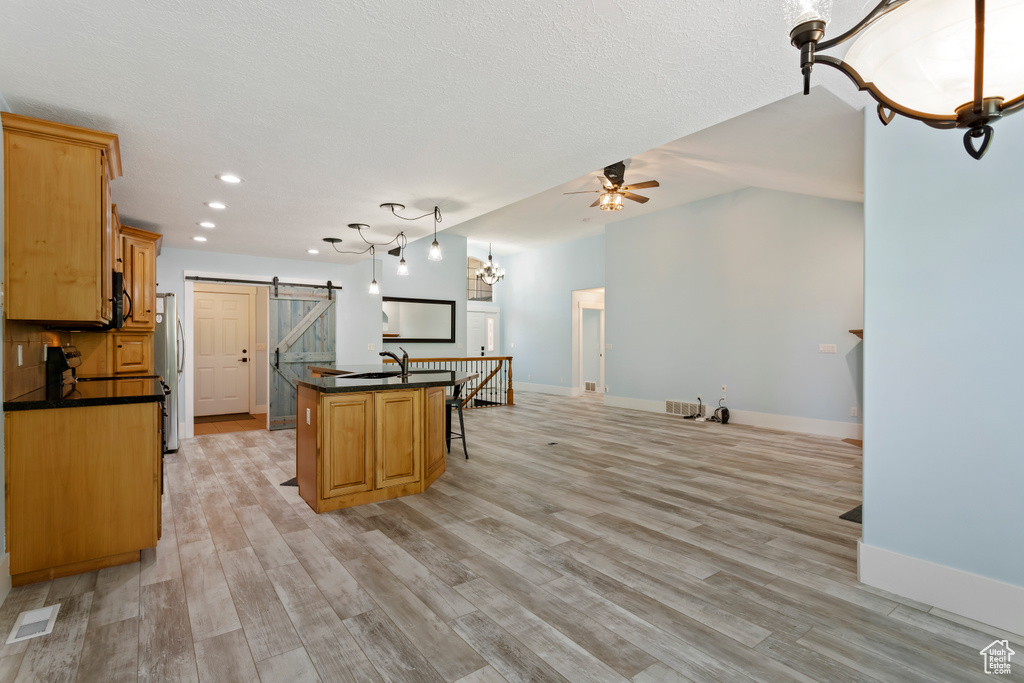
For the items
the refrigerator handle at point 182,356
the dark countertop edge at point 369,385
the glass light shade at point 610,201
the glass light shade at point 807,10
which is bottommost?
the dark countertop edge at point 369,385

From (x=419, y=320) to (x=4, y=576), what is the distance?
7.15 metres

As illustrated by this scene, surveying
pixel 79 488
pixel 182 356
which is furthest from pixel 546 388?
pixel 79 488

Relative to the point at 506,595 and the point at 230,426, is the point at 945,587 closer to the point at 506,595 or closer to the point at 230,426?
the point at 506,595

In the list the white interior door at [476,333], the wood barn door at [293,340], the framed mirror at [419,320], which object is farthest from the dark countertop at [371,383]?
the white interior door at [476,333]

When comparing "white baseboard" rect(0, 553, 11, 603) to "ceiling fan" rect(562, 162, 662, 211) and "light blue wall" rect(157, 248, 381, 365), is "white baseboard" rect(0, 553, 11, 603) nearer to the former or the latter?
"light blue wall" rect(157, 248, 381, 365)

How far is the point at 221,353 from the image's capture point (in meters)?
7.93

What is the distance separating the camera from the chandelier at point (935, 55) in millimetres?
1057

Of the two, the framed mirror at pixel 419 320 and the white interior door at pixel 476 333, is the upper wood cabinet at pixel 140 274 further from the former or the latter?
the white interior door at pixel 476 333

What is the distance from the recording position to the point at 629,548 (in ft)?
9.39

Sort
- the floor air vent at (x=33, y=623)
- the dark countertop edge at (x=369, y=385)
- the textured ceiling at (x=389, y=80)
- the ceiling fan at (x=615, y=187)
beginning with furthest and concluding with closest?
the ceiling fan at (x=615, y=187) → the dark countertop edge at (x=369, y=385) → the floor air vent at (x=33, y=623) → the textured ceiling at (x=389, y=80)

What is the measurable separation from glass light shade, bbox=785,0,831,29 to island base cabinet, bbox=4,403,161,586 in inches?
129

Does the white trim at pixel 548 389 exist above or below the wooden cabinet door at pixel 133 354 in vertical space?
below

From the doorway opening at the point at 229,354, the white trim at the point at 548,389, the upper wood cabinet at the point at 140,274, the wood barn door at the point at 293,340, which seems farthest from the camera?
the white trim at the point at 548,389

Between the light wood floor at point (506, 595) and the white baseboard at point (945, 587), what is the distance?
0.07m
